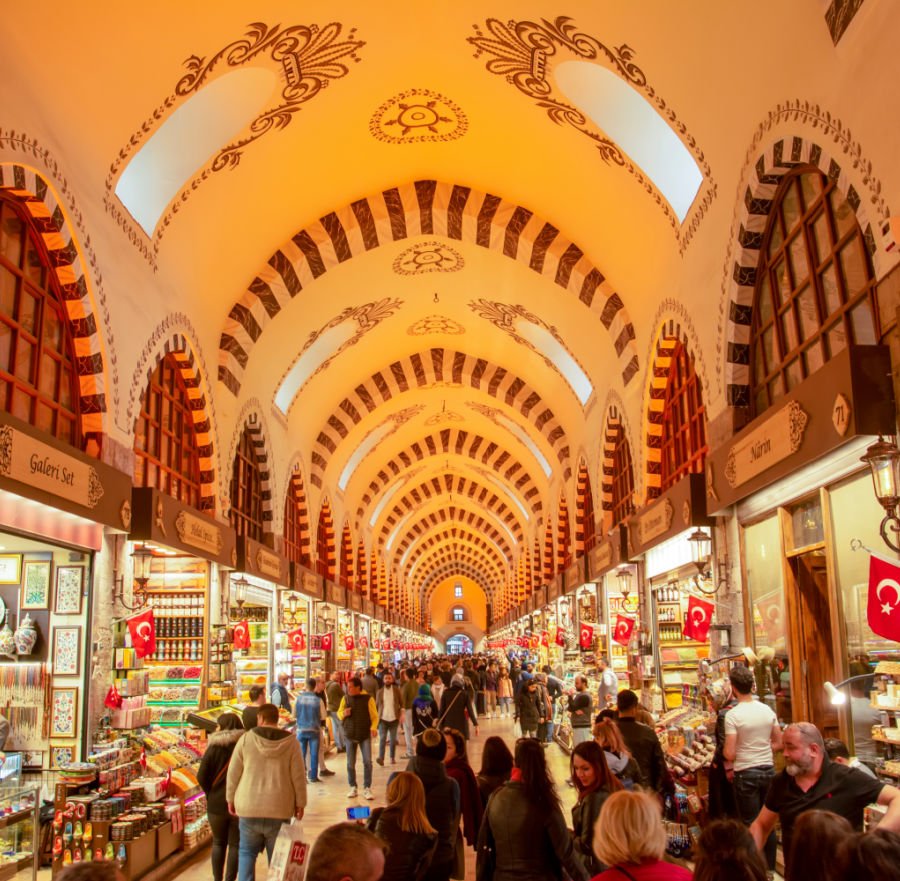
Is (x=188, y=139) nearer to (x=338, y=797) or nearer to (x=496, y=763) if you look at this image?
(x=496, y=763)

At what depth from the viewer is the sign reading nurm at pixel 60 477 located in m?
5.60

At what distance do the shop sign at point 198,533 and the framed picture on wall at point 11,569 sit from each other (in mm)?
1458

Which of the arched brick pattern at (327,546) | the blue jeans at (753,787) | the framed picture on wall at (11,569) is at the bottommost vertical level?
the blue jeans at (753,787)

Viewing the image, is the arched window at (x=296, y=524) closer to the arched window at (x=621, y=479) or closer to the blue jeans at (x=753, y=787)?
the arched window at (x=621, y=479)

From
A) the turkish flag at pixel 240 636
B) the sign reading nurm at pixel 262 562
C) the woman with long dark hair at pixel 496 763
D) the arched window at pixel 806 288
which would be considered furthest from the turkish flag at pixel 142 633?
the arched window at pixel 806 288

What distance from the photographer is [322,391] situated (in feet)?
50.7

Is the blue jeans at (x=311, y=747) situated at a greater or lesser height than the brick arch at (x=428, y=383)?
lesser

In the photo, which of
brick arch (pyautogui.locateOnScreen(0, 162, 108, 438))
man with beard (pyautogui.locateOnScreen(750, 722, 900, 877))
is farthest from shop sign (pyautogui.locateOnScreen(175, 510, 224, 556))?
man with beard (pyautogui.locateOnScreen(750, 722, 900, 877))

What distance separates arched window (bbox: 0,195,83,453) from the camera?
21.0ft

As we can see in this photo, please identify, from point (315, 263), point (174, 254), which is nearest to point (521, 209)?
point (315, 263)

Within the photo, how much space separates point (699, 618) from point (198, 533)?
16.0 ft

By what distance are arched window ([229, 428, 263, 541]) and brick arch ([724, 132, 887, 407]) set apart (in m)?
6.47

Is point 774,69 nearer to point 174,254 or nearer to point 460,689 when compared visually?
point 174,254

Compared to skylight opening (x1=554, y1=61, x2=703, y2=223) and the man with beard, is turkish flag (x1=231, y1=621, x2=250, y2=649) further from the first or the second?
Answer: the man with beard
